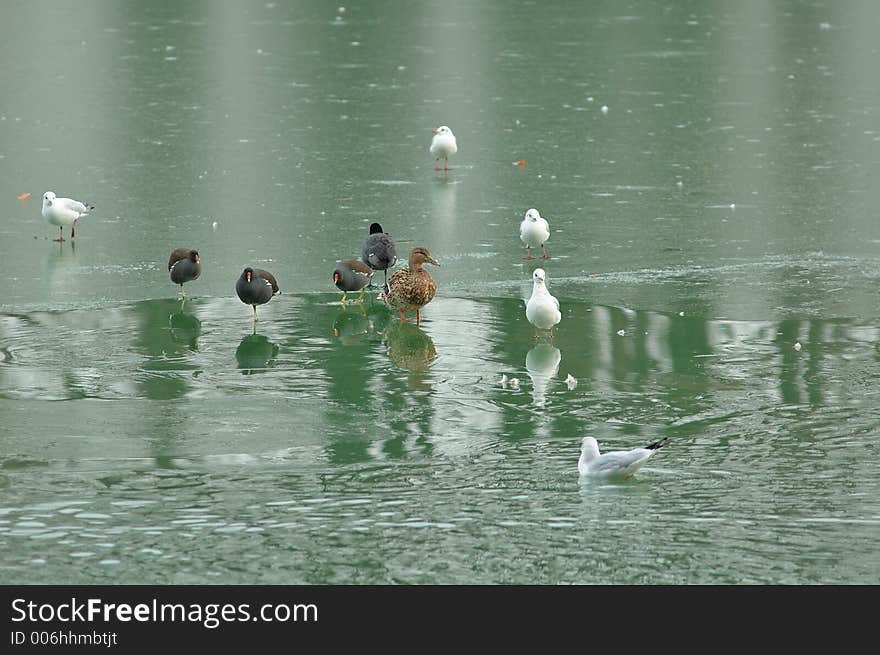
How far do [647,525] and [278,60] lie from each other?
76.2ft

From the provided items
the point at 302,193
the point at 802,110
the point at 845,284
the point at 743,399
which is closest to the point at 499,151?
the point at 302,193

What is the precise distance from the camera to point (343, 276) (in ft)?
40.7

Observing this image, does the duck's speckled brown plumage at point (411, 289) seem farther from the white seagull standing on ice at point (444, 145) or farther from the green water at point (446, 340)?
the white seagull standing on ice at point (444, 145)

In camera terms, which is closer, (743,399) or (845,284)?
(743,399)

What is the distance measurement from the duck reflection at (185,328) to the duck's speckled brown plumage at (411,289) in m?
1.50

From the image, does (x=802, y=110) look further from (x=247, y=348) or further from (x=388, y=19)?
(x=388, y=19)

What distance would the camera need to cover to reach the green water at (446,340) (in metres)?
7.32

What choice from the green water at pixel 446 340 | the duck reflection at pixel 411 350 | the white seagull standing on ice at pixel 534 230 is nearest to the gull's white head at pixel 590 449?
the green water at pixel 446 340

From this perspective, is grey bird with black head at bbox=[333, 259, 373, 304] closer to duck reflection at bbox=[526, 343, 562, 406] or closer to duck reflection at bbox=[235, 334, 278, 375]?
duck reflection at bbox=[235, 334, 278, 375]

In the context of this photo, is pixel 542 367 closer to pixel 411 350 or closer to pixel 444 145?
pixel 411 350

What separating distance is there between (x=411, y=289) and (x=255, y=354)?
4.81 ft

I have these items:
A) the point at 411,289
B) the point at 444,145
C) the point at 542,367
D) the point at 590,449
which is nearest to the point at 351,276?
the point at 411,289

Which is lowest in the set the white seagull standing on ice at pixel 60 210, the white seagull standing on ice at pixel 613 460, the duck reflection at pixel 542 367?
the white seagull standing on ice at pixel 613 460

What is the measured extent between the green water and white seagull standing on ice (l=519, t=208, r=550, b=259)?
206 mm
